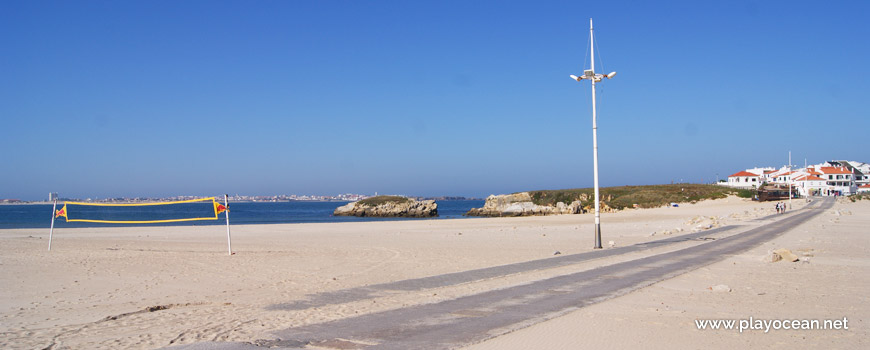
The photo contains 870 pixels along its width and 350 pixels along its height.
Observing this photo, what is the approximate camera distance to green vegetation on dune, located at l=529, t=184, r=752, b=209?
248 ft

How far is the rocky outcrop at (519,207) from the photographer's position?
68.2 metres

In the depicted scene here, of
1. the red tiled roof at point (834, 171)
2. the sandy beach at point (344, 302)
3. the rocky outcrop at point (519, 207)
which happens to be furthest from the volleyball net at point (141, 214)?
the red tiled roof at point (834, 171)

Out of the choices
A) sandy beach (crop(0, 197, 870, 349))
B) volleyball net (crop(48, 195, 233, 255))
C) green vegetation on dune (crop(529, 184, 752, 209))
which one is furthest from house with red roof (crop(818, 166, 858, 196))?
sandy beach (crop(0, 197, 870, 349))

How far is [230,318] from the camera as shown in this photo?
861 centimetres

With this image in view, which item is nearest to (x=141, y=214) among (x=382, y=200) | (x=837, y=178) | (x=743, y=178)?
(x=382, y=200)

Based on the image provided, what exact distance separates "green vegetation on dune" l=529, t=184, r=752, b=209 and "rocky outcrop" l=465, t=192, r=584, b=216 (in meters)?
2.21

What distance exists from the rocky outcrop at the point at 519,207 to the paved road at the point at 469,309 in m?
52.6

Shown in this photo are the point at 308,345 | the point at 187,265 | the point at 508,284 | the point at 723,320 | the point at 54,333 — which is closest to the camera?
the point at 308,345

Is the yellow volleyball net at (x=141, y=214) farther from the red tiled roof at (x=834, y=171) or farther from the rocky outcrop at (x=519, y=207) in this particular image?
the red tiled roof at (x=834, y=171)

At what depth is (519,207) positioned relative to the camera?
249ft

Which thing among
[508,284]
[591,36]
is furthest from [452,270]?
[591,36]

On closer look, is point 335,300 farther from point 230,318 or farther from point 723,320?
point 723,320

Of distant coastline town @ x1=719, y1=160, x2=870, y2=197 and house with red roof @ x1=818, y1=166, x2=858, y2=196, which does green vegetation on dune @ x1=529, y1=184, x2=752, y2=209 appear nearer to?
distant coastline town @ x1=719, y1=160, x2=870, y2=197

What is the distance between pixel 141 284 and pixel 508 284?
7.74 metres
